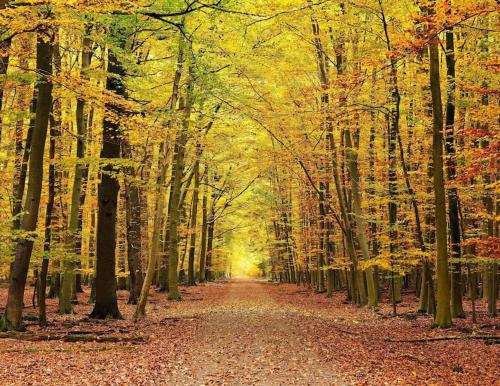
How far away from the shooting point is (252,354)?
10266 millimetres

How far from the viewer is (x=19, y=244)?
11.7m

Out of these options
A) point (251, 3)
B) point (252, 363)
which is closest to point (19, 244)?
point (252, 363)

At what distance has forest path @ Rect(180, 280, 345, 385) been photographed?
8086 millimetres

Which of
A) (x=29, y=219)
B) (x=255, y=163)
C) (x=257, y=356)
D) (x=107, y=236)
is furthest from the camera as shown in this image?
(x=255, y=163)

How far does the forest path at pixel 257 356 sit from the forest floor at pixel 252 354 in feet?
0.06

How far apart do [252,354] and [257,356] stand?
0.95ft

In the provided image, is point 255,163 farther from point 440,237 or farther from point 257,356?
point 257,356

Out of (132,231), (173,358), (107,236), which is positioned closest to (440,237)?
(173,358)

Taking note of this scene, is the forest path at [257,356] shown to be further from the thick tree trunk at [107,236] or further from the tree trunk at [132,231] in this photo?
the tree trunk at [132,231]

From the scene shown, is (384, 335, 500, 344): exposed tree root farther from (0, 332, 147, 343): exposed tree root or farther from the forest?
(0, 332, 147, 343): exposed tree root

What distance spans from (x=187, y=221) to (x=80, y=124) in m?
26.3

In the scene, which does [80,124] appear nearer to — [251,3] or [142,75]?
[142,75]

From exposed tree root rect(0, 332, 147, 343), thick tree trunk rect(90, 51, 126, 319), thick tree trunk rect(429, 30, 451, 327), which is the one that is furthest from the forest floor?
thick tree trunk rect(90, 51, 126, 319)

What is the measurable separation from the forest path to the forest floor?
0.02 m
